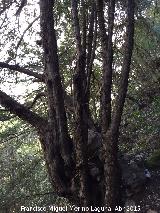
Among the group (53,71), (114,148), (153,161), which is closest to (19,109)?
(53,71)

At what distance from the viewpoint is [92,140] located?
279 inches

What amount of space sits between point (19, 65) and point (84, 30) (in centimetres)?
198

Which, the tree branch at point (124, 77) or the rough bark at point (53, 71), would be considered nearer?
the tree branch at point (124, 77)

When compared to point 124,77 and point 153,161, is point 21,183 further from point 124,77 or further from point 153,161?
point 124,77

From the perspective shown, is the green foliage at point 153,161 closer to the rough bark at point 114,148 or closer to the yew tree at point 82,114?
the yew tree at point 82,114

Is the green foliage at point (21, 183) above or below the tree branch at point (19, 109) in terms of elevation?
below

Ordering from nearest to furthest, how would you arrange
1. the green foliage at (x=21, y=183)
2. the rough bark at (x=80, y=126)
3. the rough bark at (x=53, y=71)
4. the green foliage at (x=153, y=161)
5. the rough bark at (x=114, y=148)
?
the rough bark at (x=114, y=148) < the rough bark at (x=80, y=126) < the rough bark at (x=53, y=71) < the green foliage at (x=153, y=161) < the green foliage at (x=21, y=183)


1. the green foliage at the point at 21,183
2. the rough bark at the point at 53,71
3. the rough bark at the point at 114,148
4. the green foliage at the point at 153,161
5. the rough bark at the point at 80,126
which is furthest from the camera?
the green foliage at the point at 21,183

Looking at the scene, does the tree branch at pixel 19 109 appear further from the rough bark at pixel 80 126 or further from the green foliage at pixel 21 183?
the green foliage at pixel 21 183

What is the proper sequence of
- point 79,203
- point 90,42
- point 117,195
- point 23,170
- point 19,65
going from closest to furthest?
1. point 117,195
2. point 79,203
3. point 90,42
4. point 19,65
5. point 23,170

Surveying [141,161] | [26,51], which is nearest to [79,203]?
[141,161]

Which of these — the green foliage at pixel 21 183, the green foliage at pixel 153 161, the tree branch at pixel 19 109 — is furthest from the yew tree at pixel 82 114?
the green foliage at pixel 21 183

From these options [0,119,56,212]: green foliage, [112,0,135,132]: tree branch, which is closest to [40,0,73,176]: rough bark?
[112,0,135,132]: tree branch

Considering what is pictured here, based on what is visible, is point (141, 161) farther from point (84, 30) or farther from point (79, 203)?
point (84, 30)
